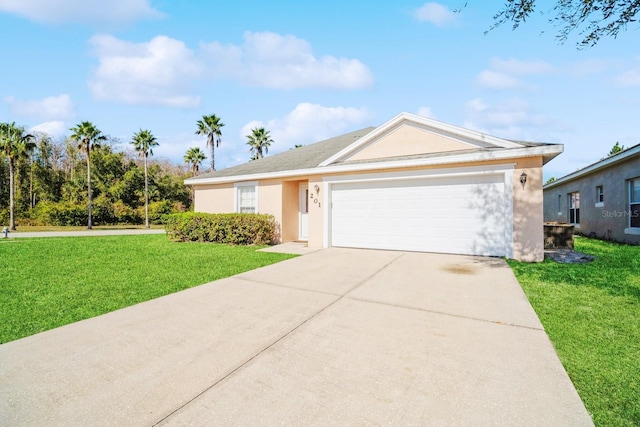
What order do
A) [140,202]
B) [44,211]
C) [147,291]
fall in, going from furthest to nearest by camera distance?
1. [140,202]
2. [44,211]
3. [147,291]

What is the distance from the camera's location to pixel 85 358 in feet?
9.28

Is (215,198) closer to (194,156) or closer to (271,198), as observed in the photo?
(271,198)

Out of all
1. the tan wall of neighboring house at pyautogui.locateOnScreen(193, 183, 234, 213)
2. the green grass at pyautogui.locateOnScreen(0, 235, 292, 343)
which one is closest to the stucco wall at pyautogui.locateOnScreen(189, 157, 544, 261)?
the tan wall of neighboring house at pyautogui.locateOnScreen(193, 183, 234, 213)

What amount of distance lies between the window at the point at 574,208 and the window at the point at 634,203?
210 inches

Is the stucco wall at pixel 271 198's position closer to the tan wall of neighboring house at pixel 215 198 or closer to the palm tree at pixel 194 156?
the tan wall of neighboring house at pixel 215 198

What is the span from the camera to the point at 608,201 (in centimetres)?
1169

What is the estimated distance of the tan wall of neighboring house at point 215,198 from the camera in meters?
12.7

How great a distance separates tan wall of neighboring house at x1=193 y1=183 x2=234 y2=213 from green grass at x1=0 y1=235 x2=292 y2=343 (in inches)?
121

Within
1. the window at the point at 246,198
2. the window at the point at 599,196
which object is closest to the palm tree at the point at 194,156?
the window at the point at 246,198

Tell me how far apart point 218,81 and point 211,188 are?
15.8 ft

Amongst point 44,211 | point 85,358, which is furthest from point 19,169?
point 85,358

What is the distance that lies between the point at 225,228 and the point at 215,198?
257 centimetres

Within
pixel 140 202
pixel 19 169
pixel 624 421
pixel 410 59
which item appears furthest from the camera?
pixel 140 202

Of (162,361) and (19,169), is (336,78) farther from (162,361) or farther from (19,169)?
(19,169)
